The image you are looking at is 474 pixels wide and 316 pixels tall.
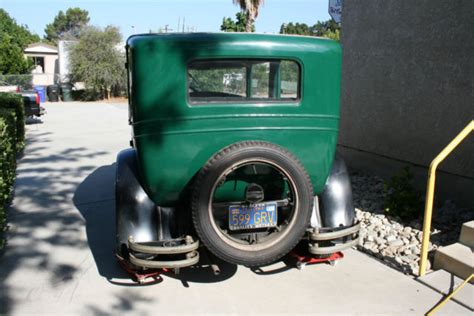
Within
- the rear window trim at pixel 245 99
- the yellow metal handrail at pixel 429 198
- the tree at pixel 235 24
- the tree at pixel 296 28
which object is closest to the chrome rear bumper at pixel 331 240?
the yellow metal handrail at pixel 429 198

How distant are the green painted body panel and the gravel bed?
1.31m

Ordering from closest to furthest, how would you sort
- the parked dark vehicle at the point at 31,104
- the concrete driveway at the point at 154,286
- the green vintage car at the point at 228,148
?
the green vintage car at the point at 228,148 < the concrete driveway at the point at 154,286 < the parked dark vehicle at the point at 31,104

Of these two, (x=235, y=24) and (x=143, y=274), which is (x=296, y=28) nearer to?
(x=235, y=24)

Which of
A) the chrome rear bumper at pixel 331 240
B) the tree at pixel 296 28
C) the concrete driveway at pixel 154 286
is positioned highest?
the tree at pixel 296 28

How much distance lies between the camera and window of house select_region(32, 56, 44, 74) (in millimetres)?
44600

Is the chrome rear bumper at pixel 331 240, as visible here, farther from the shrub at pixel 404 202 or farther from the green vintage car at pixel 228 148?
the shrub at pixel 404 202

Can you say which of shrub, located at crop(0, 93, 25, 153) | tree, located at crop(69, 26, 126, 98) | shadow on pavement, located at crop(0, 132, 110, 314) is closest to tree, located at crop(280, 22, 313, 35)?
tree, located at crop(69, 26, 126, 98)

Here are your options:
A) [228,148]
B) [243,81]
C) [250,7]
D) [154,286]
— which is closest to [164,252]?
[154,286]

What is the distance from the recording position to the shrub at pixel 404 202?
473 centimetres

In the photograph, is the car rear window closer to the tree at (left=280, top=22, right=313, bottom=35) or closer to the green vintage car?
the green vintage car

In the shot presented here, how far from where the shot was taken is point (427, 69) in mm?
5316

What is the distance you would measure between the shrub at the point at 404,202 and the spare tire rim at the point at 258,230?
1964mm

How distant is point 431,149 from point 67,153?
6995 mm

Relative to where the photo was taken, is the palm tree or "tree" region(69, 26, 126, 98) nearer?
the palm tree
